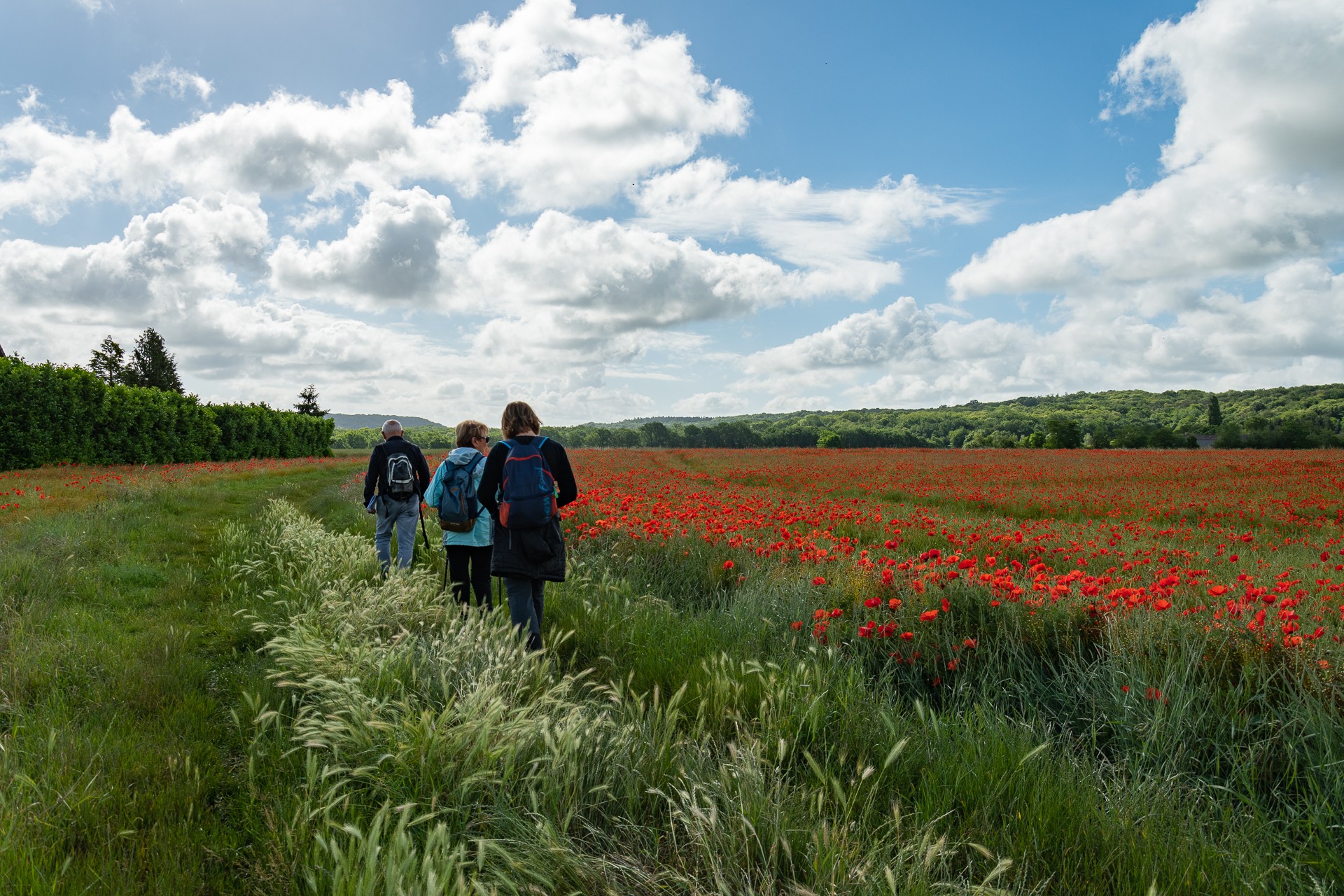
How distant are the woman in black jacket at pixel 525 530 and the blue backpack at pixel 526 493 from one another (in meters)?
0.01

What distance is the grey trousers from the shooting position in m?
8.48

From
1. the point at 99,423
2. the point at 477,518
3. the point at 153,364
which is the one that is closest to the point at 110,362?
the point at 153,364

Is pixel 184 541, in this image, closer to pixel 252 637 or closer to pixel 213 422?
pixel 252 637

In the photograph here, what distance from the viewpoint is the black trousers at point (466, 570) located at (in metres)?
6.78

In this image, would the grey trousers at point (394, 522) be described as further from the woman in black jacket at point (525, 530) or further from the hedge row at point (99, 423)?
the hedge row at point (99, 423)

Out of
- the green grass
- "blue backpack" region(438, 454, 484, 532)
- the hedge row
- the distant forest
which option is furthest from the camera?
the distant forest

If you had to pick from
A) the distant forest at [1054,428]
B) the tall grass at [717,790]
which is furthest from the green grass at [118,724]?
the distant forest at [1054,428]

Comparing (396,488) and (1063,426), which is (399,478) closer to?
(396,488)

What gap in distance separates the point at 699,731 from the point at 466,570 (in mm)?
4086

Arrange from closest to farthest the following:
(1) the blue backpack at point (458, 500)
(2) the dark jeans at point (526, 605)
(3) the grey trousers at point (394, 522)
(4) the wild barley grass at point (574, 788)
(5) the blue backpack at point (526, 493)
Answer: (4) the wild barley grass at point (574, 788) < (5) the blue backpack at point (526, 493) < (2) the dark jeans at point (526, 605) < (1) the blue backpack at point (458, 500) < (3) the grey trousers at point (394, 522)

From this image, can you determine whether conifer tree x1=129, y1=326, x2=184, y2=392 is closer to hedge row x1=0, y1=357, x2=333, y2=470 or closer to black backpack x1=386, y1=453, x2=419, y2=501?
hedge row x1=0, y1=357, x2=333, y2=470

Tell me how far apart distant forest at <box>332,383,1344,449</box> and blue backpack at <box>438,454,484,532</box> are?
4437 cm

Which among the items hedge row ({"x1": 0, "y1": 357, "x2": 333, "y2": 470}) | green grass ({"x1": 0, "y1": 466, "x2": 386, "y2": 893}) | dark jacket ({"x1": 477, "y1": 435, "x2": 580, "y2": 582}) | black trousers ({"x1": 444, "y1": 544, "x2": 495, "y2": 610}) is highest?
hedge row ({"x1": 0, "y1": 357, "x2": 333, "y2": 470})

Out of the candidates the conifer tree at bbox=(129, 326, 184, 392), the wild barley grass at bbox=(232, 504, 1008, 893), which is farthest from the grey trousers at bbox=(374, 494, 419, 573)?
the conifer tree at bbox=(129, 326, 184, 392)
